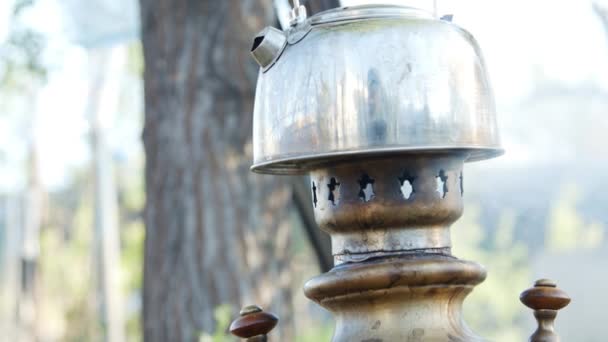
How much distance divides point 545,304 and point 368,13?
444mm

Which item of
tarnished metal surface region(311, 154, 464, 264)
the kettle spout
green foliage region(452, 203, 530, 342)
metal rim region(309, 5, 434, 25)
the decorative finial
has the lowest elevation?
green foliage region(452, 203, 530, 342)

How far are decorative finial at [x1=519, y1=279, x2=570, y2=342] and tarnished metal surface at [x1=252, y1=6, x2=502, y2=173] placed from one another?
0.22 meters

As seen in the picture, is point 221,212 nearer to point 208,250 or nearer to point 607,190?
point 208,250

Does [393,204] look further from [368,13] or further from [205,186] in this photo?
[205,186]

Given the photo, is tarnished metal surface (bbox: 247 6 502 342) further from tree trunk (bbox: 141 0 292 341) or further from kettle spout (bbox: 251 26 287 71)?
tree trunk (bbox: 141 0 292 341)

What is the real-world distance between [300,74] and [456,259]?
29 centimetres

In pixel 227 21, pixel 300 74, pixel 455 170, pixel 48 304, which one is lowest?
pixel 48 304

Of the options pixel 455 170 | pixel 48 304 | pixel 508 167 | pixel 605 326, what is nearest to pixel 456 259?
pixel 455 170

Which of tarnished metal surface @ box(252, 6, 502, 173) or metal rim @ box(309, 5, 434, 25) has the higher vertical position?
metal rim @ box(309, 5, 434, 25)

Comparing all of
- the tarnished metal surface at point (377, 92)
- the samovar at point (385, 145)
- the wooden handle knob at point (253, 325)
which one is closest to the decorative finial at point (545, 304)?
the samovar at point (385, 145)

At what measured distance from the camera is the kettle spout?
124 cm

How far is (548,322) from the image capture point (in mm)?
1275

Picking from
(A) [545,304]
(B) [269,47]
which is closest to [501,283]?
(A) [545,304]

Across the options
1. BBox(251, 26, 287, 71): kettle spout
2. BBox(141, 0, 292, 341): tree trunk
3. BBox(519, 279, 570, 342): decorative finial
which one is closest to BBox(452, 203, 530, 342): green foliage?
BBox(141, 0, 292, 341): tree trunk
